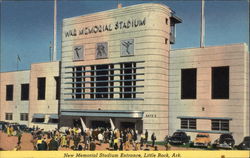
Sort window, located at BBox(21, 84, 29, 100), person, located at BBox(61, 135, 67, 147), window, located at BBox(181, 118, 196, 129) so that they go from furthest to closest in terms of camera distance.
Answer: window, located at BBox(21, 84, 29, 100)
window, located at BBox(181, 118, 196, 129)
person, located at BBox(61, 135, 67, 147)

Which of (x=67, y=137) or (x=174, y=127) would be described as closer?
(x=67, y=137)

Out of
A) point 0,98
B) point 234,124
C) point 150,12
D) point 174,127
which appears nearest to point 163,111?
point 174,127

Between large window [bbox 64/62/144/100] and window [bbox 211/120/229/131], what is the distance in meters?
10.7

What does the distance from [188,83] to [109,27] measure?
13986 millimetres

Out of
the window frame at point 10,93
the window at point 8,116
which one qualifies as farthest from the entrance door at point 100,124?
the window frame at point 10,93

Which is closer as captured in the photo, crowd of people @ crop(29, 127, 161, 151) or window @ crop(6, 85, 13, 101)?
crowd of people @ crop(29, 127, 161, 151)

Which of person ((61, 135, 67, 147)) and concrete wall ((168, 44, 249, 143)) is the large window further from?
person ((61, 135, 67, 147))

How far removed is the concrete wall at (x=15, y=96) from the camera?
61719mm

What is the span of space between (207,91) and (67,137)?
18978 mm

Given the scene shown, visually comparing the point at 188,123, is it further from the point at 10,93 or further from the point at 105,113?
the point at 10,93

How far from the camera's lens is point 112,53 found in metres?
46.2

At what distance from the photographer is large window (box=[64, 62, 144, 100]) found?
44.3m

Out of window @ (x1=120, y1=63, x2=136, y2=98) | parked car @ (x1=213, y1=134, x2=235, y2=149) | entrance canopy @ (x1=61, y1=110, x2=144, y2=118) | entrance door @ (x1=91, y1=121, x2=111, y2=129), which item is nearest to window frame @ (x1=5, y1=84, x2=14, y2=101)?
entrance canopy @ (x1=61, y1=110, x2=144, y2=118)

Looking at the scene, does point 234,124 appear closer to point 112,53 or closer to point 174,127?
point 174,127
